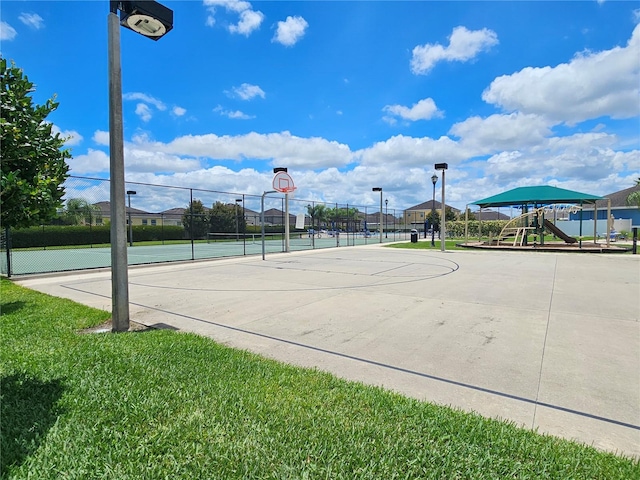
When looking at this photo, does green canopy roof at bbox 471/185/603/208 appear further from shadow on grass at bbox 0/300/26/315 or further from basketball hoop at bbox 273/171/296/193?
shadow on grass at bbox 0/300/26/315

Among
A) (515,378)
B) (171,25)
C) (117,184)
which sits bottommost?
(515,378)

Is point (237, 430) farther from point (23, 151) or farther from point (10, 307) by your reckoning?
point (10, 307)

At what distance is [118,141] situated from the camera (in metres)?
4.66

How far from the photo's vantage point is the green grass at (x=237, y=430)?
196 centimetres

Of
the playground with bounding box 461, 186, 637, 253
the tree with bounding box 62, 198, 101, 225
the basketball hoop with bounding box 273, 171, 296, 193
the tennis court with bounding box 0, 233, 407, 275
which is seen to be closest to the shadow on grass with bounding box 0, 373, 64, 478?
the tennis court with bounding box 0, 233, 407, 275

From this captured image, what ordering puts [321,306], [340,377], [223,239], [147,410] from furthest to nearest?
[223,239] → [321,306] → [340,377] → [147,410]

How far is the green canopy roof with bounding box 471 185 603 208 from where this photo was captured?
21406 millimetres

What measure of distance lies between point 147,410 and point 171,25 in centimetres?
446

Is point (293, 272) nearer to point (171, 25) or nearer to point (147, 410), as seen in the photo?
point (171, 25)

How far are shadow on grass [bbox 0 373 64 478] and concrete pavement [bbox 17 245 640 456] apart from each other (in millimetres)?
1880

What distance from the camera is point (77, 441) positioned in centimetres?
216

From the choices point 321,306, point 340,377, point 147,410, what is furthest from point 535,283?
point 147,410

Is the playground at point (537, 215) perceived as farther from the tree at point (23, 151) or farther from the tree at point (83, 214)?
the tree at point (83, 214)

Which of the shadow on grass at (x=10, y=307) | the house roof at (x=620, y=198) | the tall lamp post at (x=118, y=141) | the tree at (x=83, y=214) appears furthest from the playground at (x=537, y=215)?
the house roof at (x=620, y=198)
